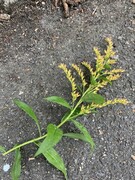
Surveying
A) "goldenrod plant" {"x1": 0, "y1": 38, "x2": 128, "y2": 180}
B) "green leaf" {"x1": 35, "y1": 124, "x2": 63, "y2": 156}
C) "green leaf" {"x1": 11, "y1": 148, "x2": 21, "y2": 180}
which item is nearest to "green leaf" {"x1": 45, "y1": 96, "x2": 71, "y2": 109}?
"goldenrod plant" {"x1": 0, "y1": 38, "x2": 128, "y2": 180}

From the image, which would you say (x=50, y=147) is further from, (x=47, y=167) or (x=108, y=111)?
(x=108, y=111)

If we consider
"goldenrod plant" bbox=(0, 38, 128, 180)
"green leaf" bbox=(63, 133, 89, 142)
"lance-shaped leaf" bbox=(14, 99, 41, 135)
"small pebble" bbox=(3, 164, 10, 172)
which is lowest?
"small pebble" bbox=(3, 164, 10, 172)

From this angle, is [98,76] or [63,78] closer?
[98,76]

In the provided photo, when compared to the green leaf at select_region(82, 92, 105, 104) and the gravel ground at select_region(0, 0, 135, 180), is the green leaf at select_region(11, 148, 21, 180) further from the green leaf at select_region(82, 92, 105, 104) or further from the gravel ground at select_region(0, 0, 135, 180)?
the green leaf at select_region(82, 92, 105, 104)

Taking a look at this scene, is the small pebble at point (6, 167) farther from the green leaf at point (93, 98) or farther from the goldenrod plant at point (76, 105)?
the green leaf at point (93, 98)

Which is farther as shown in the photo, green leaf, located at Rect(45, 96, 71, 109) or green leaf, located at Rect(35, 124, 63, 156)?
green leaf, located at Rect(45, 96, 71, 109)

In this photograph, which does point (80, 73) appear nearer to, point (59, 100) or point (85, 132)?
point (59, 100)

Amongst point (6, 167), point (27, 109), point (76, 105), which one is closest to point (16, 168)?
point (6, 167)

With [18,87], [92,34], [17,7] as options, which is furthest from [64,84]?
[17,7]
